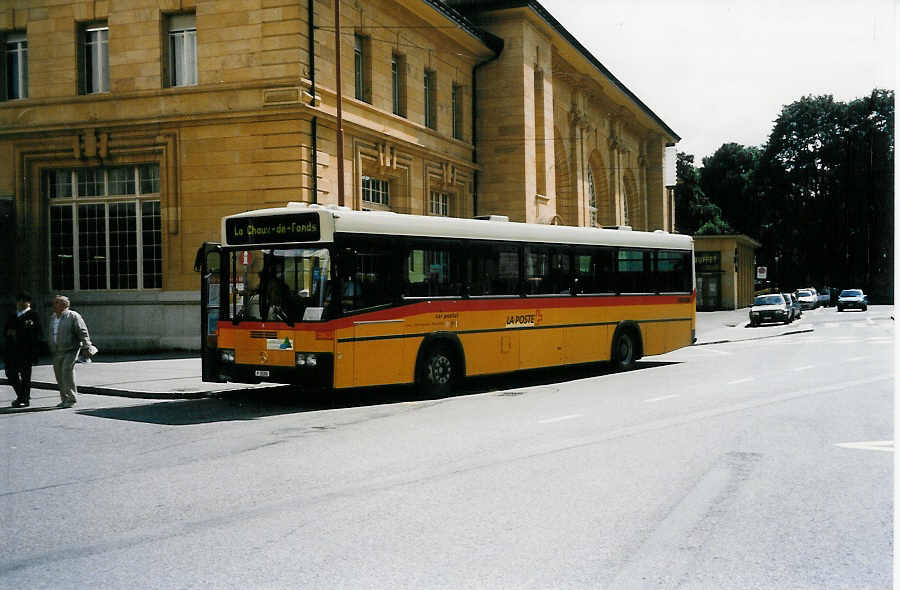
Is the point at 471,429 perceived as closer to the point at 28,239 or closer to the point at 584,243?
the point at 584,243

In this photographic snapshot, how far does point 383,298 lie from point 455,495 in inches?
267

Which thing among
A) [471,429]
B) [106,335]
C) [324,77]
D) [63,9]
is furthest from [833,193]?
[63,9]

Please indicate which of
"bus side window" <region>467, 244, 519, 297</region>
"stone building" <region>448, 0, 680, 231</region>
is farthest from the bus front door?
"stone building" <region>448, 0, 680, 231</region>

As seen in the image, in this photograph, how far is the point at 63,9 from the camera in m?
23.9

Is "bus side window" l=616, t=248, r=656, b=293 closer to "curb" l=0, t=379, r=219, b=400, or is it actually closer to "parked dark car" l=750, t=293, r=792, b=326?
"curb" l=0, t=379, r=219, b=400

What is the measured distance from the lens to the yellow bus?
42.2 feet

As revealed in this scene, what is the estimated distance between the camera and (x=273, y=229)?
43.6ft

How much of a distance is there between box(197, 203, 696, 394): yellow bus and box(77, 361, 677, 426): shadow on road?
1.45 feet

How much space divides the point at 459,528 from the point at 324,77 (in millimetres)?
19302

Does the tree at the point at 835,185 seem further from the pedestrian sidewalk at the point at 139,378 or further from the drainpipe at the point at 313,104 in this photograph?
the drainpipe at the point at 313,104

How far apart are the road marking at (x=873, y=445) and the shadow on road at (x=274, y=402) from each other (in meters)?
6.81

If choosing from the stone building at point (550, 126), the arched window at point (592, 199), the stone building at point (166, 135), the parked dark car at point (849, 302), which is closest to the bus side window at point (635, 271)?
the stone building at point (166, 135)

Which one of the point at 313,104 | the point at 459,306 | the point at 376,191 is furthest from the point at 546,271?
the point at 376,191

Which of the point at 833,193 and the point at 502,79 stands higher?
the point at 502,79
